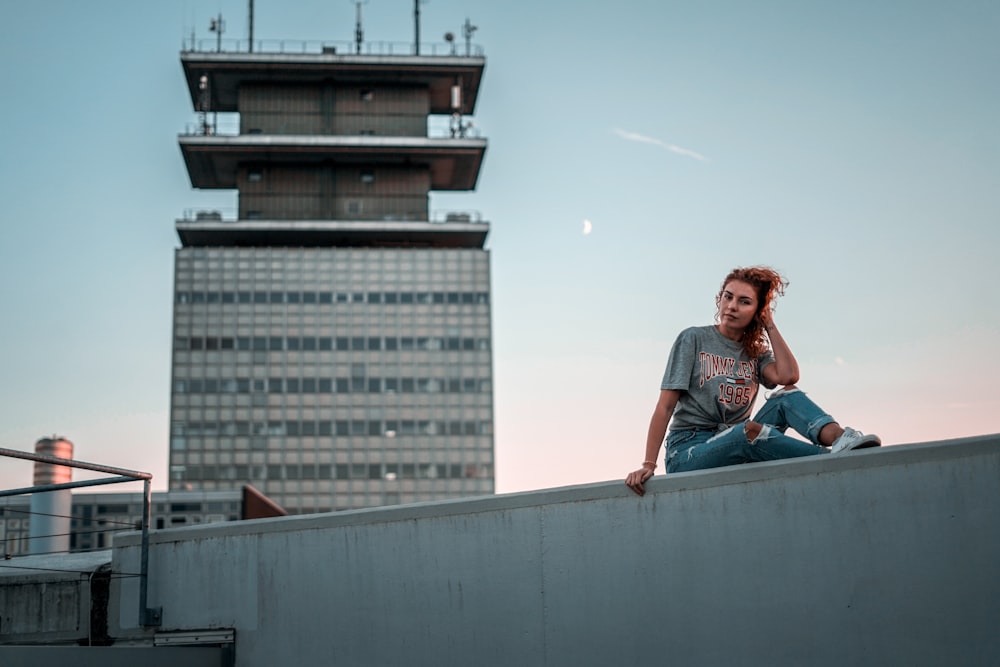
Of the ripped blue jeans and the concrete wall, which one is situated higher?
the ripped blue jeans

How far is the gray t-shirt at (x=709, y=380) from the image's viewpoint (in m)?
5.94

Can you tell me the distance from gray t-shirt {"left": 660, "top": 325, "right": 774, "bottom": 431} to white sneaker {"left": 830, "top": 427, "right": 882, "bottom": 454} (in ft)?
2.51

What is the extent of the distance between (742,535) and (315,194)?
261ft

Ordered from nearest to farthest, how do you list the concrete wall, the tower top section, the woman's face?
the concrete wall
the woman's face
the tower top section

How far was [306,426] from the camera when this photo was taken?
9025 centimetres

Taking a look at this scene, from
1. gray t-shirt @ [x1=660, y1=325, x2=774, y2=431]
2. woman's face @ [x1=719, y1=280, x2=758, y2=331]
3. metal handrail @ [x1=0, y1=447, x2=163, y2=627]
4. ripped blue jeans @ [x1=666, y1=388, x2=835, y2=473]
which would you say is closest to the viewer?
ripped blue jeans @ [x1=666, y1=388, x2=835, y2=473]

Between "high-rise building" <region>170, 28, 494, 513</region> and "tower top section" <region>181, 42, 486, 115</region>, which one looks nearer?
"tower top section" <region>181, 42, 486, 115</region>

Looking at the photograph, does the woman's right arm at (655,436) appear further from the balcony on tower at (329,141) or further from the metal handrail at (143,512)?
the balcony on tower at (329,141)

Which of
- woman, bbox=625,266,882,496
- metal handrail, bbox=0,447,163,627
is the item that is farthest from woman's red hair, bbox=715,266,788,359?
metal handrail, bbox=0,447,163,627

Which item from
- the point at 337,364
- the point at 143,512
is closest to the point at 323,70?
the point at 337,364

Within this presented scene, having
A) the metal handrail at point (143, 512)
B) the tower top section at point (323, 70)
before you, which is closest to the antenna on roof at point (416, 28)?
the tower top section at point (323, 70)

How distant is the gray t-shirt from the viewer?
19.5ft

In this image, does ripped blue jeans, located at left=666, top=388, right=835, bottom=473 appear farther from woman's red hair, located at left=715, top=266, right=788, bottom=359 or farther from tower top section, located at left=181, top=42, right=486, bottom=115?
tower top section, located at left=181, top=42, right=486, bottom=115

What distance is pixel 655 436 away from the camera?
576 centimetres
